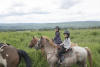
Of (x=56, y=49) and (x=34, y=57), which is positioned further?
(x=34, y=57)

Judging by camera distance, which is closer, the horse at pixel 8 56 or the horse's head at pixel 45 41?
the horse at pixel 8 56

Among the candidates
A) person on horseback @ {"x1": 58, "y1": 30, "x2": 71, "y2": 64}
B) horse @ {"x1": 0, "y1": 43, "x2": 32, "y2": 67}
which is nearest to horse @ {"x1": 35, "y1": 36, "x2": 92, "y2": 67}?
person on horseback @ {"x1": 58, "y1": 30, "x2": 71, "y2": 64}

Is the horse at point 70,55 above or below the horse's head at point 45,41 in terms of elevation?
below

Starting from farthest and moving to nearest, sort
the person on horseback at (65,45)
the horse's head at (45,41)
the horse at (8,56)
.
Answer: the horse's head at (45,41)
the person on horseback at (65,45)
the horse at (8,56)

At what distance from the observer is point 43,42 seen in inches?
231

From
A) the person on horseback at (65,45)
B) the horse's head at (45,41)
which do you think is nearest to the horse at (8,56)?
the horse's head at (45,41)

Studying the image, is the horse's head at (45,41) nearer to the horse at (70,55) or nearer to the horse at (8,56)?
the horse at (70,55)

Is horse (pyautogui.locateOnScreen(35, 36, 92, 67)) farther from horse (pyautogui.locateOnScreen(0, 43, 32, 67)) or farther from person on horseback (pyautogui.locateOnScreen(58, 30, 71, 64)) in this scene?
horse (pyautogui.locateOnScreen(0, 43, 32, 67))

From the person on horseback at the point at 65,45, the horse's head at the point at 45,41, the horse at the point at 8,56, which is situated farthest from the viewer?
the horse's head at the point at 45,41

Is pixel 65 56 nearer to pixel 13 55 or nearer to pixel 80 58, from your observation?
pixel 80 58

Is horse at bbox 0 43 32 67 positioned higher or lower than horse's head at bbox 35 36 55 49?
lower

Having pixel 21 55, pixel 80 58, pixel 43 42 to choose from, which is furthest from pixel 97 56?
pixel 21 55

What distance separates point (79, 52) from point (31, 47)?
109 inches

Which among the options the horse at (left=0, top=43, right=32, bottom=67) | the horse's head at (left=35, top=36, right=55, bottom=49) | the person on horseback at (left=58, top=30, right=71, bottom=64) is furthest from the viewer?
the horse's head at (left=35, top=36, right=55, bottom=49)
